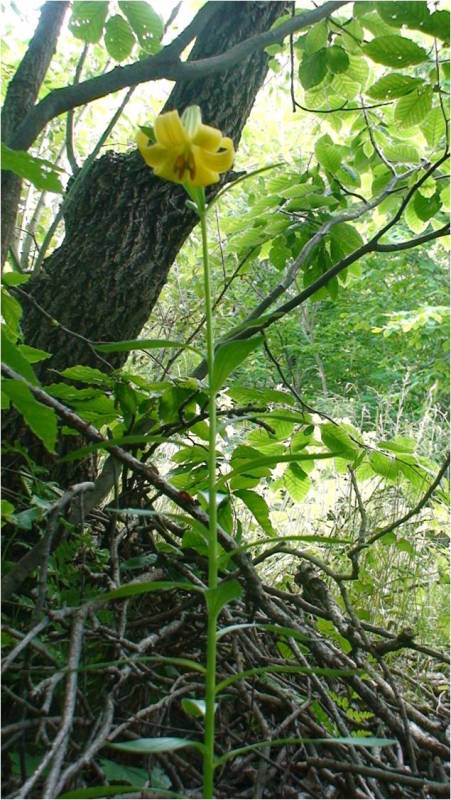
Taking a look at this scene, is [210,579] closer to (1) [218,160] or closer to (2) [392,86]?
(1) [218,160]

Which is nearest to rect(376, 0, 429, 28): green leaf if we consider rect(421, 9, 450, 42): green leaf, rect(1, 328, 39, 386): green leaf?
rect(421, 9, 450, 42): green leaf

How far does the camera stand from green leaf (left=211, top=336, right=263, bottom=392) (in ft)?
1.29

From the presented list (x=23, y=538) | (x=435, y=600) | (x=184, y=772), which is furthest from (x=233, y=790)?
(x=435, y=600)

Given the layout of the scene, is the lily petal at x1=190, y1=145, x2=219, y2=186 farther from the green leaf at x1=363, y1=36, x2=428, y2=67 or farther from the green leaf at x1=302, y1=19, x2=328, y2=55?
the green leaf at x1=302, y1=19, x2=328, y2=55

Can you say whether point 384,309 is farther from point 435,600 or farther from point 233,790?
point 233,790

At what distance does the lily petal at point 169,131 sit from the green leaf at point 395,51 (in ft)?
1.15

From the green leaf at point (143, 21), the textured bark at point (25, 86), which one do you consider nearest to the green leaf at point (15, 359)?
the textured bark at point (25, 86)

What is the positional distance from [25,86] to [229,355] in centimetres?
45

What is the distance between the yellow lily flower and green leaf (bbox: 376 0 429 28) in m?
0.33

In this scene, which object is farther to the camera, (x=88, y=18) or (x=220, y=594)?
(x=88, y=18)

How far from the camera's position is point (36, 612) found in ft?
1.54

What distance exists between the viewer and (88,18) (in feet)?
2.35

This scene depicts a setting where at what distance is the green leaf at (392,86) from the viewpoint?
2.23 feet

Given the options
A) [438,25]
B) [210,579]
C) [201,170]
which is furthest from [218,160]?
[438,25]
